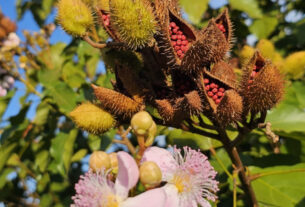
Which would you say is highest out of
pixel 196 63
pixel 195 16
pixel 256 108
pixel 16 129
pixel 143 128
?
pixel 195 16

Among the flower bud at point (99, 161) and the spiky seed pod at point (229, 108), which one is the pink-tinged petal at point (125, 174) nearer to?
the flower bud at point (99, 161)

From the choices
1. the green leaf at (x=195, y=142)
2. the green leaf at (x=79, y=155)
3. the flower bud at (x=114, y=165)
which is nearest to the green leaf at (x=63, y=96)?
the green leaf at (x=79, y=155)

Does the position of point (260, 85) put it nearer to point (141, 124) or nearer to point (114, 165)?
point (141, 124)

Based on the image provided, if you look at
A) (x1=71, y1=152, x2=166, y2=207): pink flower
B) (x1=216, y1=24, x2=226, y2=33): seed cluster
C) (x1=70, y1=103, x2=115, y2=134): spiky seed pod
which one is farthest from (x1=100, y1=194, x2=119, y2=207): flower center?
(x1=216, y1=24, x2=226, y2=33): seed cluster

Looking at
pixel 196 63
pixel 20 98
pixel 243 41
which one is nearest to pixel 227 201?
pixel 196 63

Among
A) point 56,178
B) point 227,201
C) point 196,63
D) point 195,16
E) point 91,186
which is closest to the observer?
point 91,186

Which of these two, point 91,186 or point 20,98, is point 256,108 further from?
point 20,98
